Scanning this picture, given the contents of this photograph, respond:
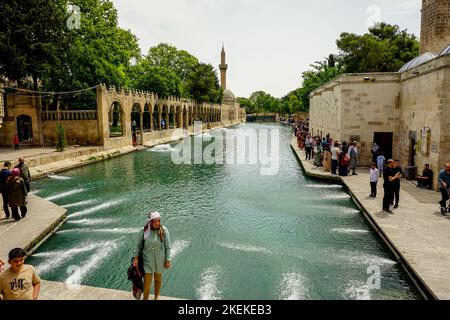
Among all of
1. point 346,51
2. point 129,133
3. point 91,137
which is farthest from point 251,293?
point 346,51

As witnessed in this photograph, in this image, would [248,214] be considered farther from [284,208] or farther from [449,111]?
[449,111]

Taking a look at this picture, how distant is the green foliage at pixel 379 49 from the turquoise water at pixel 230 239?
95.9ft

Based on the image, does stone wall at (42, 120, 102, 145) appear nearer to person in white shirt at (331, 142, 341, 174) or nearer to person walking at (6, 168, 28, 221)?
person walking at (6, 168, 28, 221)

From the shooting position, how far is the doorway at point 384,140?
59.9 ft

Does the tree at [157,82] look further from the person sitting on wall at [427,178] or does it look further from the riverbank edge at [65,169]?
the person sitting on wall at [427,178]

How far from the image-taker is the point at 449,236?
8117 millimetres

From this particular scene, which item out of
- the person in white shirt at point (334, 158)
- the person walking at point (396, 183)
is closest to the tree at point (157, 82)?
the person in white shirt at point (334, 158)

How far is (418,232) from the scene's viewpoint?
8461 millimetres

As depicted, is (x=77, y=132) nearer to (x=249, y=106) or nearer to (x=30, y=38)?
(x=30, y=38)

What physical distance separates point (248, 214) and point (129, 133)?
22725 mm

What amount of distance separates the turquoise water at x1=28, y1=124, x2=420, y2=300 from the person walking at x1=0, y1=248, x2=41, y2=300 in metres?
2.82

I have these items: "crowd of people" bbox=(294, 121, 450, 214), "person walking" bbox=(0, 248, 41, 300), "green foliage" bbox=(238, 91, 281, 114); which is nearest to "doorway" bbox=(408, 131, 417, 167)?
"crowd of people" bbox=(294, 121, 450, 214)

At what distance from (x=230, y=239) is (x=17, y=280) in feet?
19.3

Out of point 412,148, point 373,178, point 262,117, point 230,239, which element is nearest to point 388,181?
point 373,178
